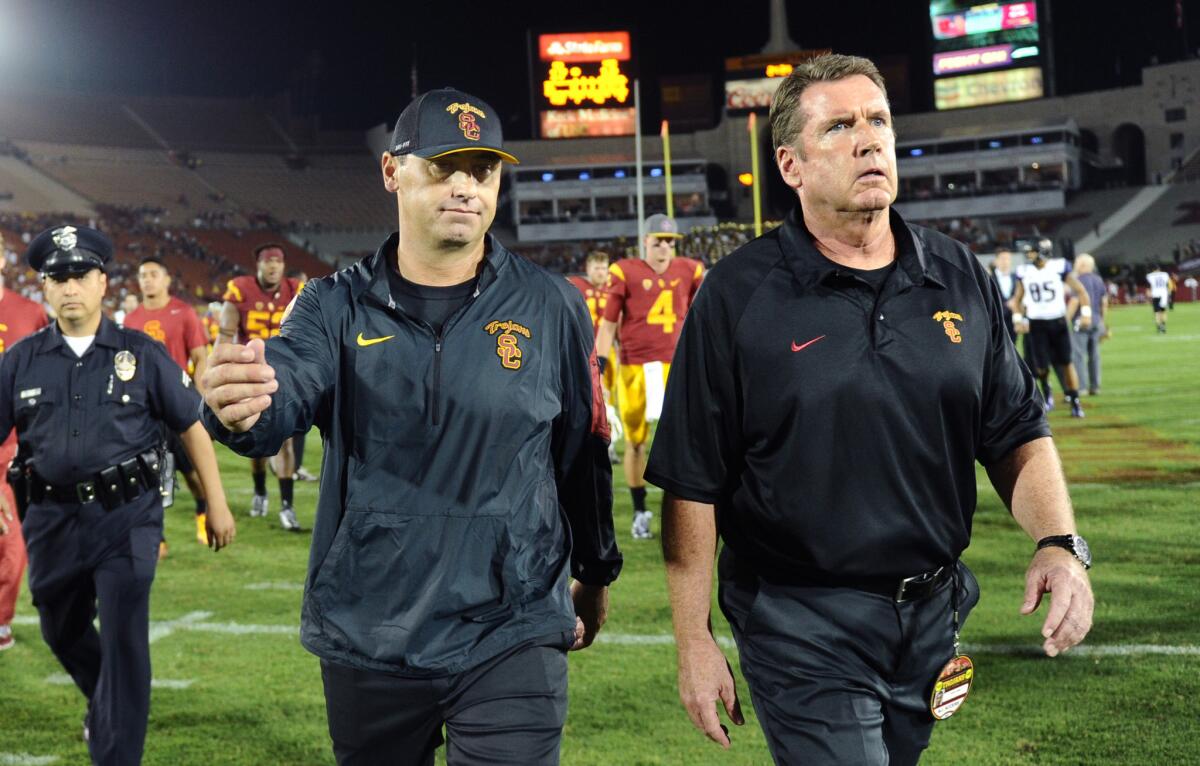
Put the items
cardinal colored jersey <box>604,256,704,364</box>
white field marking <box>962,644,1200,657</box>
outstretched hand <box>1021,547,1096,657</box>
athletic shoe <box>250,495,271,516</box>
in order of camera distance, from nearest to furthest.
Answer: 1. outstretched hand <box>1021,547,1096,657</box>
2. white field marking <box>962,644,1200,657</box>
3. cardinal colored jersey <box>604,256,704,364</box>
4. athletic shoe <box>250,495,271,516</box>

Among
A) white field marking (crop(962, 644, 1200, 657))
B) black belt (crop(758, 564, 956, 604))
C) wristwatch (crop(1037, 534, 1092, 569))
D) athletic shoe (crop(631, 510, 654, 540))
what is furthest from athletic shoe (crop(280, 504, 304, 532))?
wristwatch (crop(1037, 534, 1092, 569))

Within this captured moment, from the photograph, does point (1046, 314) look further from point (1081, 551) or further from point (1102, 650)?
point (1081, 551)

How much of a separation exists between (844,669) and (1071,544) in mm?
573

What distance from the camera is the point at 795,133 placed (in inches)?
114

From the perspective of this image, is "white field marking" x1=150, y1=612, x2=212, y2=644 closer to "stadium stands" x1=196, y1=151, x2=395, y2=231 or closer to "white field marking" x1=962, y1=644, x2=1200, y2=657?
"white field marking" x1=962, y1=644, x2=1200, y2=657

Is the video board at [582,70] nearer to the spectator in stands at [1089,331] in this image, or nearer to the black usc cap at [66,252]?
the spectator in stands at [1089,331]

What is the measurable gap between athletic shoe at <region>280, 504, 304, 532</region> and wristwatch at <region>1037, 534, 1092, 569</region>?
818 cm

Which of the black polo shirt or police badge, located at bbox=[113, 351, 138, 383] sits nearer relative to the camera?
the black polo shirt

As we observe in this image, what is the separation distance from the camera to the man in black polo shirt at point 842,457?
2.71 metres

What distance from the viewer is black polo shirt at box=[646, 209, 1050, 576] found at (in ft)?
8.89

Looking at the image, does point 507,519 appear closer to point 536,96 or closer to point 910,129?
point 536,96

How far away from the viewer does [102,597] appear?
4.65 metres

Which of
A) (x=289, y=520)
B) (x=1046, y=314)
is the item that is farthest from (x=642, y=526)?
(x=1046, y=314)

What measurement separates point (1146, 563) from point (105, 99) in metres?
77.6
